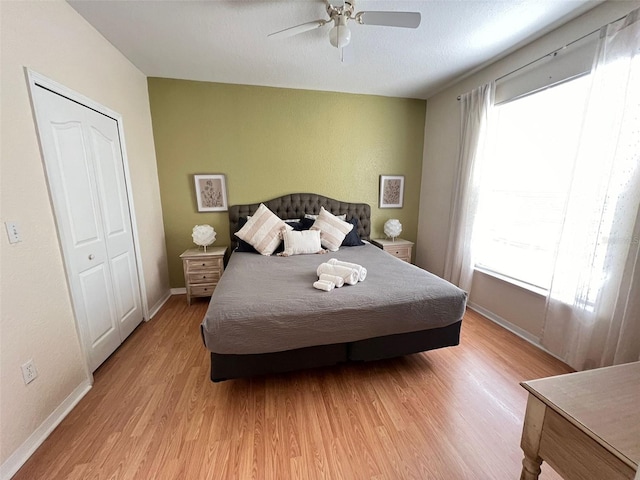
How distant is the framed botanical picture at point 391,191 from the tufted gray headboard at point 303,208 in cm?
33

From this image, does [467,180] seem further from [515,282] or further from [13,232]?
[13,232]

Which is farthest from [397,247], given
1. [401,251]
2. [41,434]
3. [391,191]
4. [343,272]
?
[41,434]

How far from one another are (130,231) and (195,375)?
1.65 metres

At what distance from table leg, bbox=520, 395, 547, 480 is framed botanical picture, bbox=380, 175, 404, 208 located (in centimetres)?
334

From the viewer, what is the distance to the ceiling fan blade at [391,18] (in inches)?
67.6

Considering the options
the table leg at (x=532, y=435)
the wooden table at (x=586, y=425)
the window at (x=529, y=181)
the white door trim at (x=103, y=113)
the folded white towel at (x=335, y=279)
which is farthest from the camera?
the window at (x=529, y=181)

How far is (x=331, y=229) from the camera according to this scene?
330 centimetres

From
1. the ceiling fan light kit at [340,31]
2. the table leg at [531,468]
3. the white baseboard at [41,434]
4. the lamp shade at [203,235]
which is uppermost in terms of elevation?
the ceiling fan light kit at [340,31]

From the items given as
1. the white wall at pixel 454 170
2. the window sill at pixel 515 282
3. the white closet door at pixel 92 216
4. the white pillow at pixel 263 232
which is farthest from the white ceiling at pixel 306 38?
the window sill at pixel 515 282

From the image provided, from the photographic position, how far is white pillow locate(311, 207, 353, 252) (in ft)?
10.6

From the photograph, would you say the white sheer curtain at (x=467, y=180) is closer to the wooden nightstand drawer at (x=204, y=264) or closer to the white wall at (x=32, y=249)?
the wooden nightstand drawer at (x=204, y=264)

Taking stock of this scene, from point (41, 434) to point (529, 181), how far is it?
419 centimetres

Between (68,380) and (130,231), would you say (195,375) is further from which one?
(130,231)

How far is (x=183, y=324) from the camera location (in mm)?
2793
